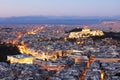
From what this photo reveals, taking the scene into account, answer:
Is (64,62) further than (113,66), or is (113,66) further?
(64,62)

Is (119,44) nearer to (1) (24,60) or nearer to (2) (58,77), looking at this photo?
(1) (24,60)

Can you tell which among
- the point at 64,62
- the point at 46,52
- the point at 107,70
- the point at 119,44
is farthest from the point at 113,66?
the point at 119,44

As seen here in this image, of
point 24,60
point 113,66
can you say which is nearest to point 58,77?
point 113,66

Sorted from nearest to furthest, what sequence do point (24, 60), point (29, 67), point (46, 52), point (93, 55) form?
1. point (29, 67)
2. point (24, 60)
3. point (93, 55)
4. point (46, 52)

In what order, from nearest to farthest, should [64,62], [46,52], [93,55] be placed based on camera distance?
1. [64,62]
2. [93,55]
3. [46,52]

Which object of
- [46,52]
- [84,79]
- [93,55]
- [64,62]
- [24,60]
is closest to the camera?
[84,79]

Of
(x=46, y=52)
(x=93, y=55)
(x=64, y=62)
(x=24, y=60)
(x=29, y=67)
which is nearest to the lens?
(x=29, y=67)

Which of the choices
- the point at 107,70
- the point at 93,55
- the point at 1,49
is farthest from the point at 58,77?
the point at 1,49

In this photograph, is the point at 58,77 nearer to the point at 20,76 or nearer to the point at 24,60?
the point at 20,76

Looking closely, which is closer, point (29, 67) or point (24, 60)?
point (29, 67)
